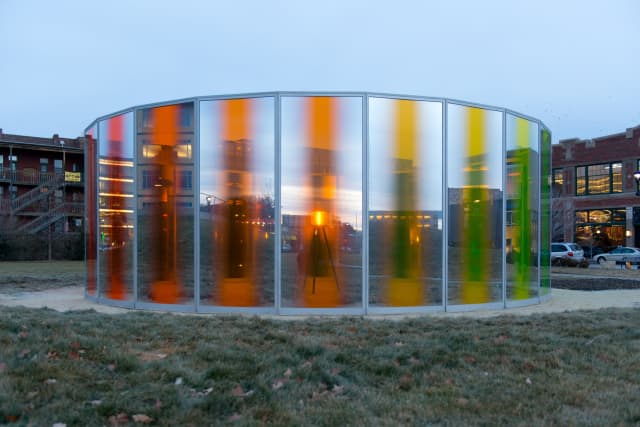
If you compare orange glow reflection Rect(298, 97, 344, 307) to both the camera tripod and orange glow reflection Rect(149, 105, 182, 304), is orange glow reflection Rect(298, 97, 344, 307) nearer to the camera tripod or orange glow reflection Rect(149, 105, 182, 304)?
the camera tripod

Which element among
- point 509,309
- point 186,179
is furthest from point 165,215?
point 509,309

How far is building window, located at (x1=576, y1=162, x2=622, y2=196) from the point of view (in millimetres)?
47281

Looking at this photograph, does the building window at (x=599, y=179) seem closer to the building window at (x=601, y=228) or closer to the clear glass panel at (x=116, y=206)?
the building window at (x=601, y=228)

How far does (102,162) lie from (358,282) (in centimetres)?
635

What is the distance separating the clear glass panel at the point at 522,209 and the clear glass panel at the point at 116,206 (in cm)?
780

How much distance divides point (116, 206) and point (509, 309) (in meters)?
8.43

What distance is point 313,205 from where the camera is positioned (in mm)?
10234

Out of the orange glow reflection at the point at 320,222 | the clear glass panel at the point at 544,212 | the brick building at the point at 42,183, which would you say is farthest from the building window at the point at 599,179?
the orange glow reflection at the point at 320,222

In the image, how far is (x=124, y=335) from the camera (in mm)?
7281

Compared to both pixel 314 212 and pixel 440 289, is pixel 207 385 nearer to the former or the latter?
pixel 314 212

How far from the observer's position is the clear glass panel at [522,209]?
39.0ft

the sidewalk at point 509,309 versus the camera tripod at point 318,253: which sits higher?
the camera tripod at point 318,253

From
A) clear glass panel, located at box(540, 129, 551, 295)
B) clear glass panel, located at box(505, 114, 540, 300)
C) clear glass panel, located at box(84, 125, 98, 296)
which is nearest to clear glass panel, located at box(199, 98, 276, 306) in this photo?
clear glass panel, located at box(84, 125, 98, 296)

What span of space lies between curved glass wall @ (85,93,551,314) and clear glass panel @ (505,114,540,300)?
0.54 m
